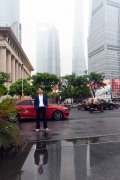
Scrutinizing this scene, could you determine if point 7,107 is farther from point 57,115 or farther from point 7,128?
point 57,115

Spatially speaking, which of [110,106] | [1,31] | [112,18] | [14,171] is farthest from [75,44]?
[14,171]

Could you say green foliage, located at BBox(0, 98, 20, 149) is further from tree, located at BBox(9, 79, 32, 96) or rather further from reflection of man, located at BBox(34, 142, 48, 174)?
tree, located at BBox(9, 79, 32, 96)

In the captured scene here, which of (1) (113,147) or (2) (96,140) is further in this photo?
(2) (96,140)

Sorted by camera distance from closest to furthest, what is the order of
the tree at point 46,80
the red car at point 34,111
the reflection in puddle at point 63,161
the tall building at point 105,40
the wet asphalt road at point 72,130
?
the reflection in puddle at point 63,161, the wet asphalt road at point 72,130, the red car at point 34,111, the tree at point 46,80, the tall building at point 105,40

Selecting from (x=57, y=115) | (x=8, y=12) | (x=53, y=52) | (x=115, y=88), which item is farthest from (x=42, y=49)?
(x=57, y=115)

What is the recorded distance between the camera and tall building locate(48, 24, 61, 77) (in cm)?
10762

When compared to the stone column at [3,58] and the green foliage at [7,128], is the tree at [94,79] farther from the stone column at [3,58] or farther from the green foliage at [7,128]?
the green foliage at [7,128]

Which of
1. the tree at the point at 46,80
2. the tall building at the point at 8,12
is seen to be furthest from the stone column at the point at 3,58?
the tall building at the point at 8,12

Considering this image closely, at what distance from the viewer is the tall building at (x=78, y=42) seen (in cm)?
12088

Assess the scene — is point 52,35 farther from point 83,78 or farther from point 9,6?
point 83,78

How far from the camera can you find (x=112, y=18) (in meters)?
111

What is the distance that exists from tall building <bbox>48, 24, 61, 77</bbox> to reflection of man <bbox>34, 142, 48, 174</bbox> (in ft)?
326

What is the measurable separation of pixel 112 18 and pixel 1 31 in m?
75.1

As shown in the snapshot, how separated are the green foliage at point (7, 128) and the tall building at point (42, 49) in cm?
10661
